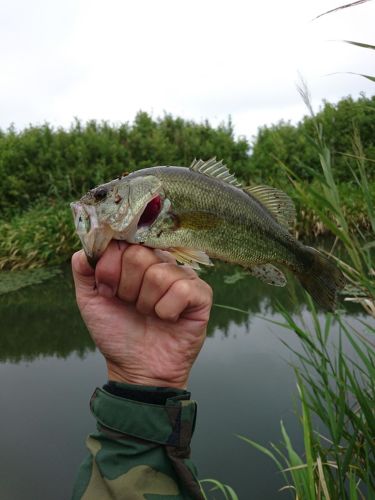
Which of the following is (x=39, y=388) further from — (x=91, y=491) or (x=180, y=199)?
(x=180, y=199)

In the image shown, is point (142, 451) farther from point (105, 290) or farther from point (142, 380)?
point (105, 290)

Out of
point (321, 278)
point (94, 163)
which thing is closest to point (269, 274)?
point (321, 278)

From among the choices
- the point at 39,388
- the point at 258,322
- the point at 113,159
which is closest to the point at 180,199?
the point at 39,388

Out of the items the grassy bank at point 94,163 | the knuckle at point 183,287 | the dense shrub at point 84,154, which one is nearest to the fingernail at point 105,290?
the knuckle at point 183,287

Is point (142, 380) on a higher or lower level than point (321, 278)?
lower

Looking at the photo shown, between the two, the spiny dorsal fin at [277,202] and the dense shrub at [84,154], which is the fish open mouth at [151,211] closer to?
the spiny dorsal fin at [277,202]
